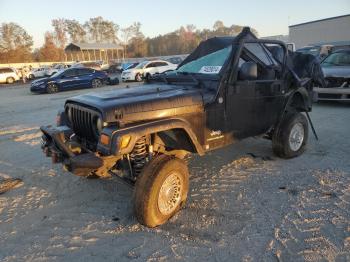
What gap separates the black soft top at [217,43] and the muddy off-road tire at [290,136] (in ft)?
4.94

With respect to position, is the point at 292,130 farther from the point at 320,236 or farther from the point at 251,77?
the point at 320,236

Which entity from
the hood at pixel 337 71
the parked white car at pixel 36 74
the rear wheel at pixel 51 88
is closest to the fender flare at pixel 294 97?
the hood at pixel 337 71

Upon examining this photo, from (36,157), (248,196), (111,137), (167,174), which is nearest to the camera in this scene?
(111,137)

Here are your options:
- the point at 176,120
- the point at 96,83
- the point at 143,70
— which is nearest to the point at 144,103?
the point at 176,120

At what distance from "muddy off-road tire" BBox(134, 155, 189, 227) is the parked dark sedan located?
1732 centimetres

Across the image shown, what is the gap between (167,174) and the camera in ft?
12.2

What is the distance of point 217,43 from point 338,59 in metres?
7.69

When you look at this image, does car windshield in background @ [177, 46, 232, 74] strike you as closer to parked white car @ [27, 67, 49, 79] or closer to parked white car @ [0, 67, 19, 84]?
parked white car @ [0, 67, 19, 84]

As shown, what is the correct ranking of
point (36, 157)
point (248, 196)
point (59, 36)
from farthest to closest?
1. point (59, 36)
2. point (36, 157)
3. point (248, 196)

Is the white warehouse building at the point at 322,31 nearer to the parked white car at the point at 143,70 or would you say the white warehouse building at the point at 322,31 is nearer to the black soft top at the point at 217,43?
the parked white car at the point at 143,70

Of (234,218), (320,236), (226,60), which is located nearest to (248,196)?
(234,218)

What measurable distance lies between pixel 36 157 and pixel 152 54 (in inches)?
2944

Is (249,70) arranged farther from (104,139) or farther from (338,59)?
(338,59)

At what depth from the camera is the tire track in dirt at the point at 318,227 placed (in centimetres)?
319
